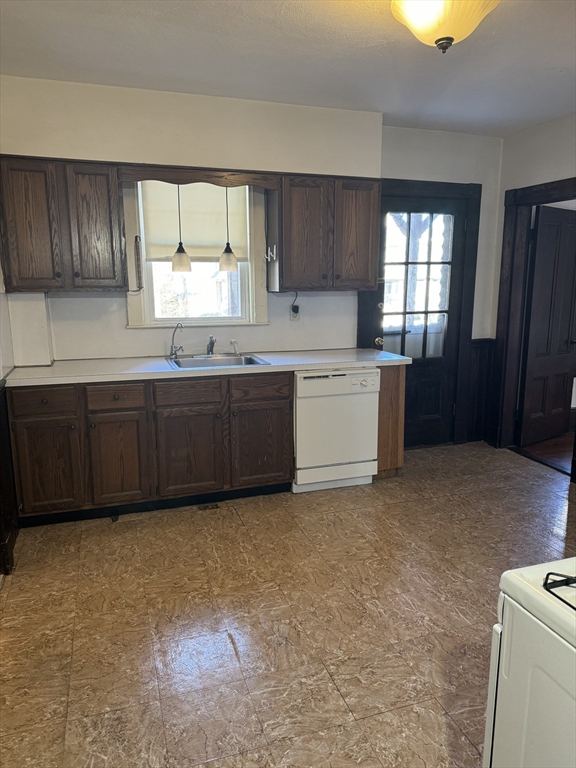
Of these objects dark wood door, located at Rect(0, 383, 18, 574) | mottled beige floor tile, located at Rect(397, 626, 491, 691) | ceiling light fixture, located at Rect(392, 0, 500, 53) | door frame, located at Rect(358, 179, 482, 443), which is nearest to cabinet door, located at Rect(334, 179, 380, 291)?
door frame, located at Rect(358, 179, 482, 443)

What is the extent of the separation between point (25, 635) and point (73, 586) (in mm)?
383

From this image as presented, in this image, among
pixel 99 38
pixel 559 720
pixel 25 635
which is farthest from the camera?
pixel 99 38

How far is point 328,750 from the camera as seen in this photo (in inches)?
66.9

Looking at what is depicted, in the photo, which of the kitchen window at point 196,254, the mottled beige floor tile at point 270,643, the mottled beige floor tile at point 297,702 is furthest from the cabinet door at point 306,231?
the mottled beige floor tile at point 297,702

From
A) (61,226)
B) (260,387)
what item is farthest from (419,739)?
(61,226)

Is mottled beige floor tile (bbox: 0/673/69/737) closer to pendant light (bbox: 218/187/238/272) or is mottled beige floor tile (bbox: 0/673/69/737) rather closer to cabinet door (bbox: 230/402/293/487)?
cabinet door (bbox: 230/402/293/487)

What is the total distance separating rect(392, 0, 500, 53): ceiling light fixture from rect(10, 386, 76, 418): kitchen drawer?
2.51m

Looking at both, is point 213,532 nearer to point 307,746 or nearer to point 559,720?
point 307,746

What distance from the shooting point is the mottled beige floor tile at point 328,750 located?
166 centimetres

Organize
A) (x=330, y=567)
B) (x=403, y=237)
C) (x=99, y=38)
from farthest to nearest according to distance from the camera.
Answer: (x=403, y=237), (x=330, y=567), (x=99, y=38)

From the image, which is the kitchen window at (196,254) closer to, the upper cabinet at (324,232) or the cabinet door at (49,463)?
the upper cabinet at (324,232)

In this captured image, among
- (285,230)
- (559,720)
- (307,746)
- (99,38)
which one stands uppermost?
(99,38)

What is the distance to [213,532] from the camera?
316 centimetres

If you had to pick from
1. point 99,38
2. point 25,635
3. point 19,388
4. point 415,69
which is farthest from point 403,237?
point 25,635
